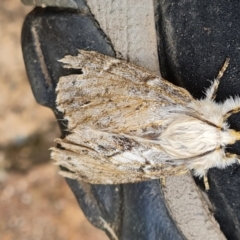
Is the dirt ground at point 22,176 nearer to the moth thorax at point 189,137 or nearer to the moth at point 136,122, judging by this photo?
the moth at point 136,122

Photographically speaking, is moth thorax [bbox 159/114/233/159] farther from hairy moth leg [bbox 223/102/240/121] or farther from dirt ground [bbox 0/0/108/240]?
dirt ground [bbox 0/0/108/240]

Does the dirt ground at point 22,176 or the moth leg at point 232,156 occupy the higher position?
the moth leg at point 232,156

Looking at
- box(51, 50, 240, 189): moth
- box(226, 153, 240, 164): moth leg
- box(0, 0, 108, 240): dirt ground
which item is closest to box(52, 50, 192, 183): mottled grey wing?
box(51, 50, 240, 189): moth

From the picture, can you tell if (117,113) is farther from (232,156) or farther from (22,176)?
(22,176)

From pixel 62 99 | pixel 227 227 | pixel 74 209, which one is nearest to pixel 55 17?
pixel 62 99

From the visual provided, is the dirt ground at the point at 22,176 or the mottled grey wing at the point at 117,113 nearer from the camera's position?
the mottled grey wing at the point at 117,113

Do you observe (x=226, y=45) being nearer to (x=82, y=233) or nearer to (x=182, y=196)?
(x=182, y=196)

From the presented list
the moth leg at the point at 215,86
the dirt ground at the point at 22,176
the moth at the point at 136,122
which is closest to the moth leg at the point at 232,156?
the moth at the point at 136,122

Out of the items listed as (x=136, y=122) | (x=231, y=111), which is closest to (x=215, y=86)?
(x=231, y=111)
